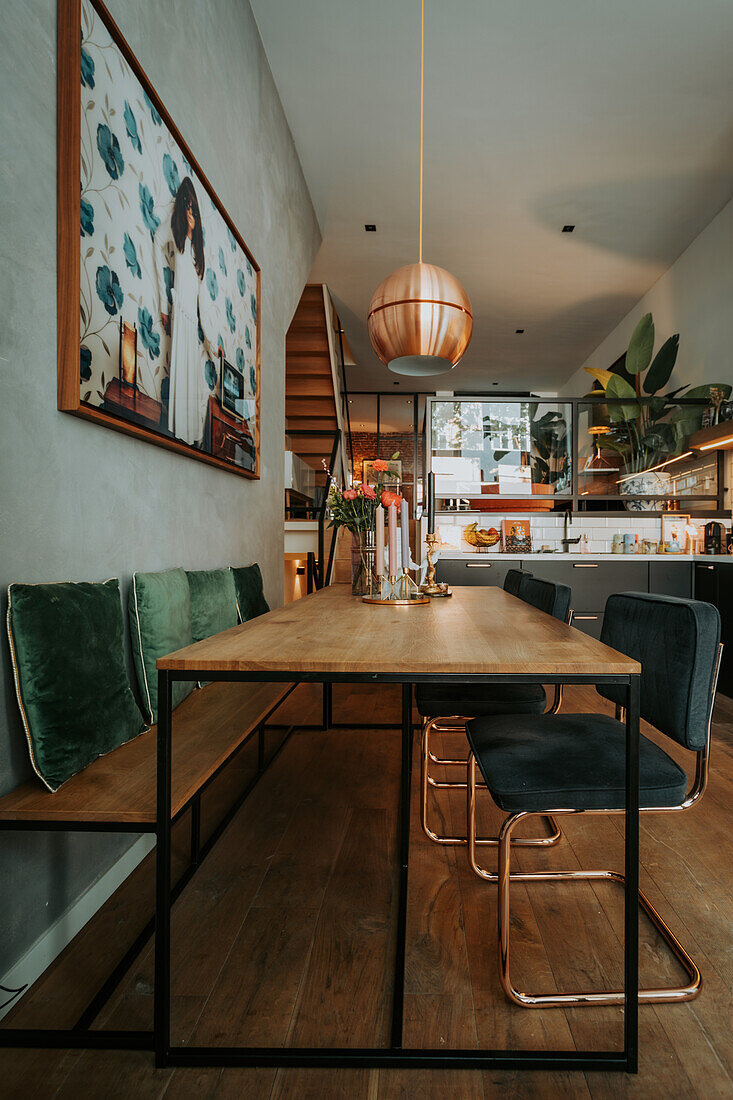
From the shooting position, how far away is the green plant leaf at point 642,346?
5.61 m

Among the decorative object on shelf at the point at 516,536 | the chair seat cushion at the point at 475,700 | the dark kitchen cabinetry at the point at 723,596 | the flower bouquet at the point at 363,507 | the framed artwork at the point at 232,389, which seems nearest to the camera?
the chair seat cushion at the point at 475,700

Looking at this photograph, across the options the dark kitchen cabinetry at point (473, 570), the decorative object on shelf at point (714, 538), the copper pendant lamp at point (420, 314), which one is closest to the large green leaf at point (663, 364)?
the decorative object on shelf at point (714, 538)

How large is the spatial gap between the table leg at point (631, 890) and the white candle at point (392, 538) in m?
1.38

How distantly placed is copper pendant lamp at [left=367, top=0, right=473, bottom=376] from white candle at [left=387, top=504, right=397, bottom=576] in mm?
607

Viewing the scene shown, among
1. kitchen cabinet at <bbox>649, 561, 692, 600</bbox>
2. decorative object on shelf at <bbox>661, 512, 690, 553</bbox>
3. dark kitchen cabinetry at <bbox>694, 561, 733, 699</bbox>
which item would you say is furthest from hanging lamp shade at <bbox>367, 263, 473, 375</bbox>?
decorative object on shelf at <bbox>661, 512, 690, 553</bbox>

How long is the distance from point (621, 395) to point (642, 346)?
Answer: 625 mm

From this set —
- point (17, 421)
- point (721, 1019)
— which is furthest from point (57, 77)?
point (721, 1019)

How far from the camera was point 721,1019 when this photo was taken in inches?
49.9

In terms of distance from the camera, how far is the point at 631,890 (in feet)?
3.87

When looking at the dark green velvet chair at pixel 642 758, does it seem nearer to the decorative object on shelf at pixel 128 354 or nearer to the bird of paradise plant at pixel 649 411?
the decorative object on shelf at pixel 128 354

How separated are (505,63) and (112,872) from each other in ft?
13.9

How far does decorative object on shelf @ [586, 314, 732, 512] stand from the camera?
16.8 ft

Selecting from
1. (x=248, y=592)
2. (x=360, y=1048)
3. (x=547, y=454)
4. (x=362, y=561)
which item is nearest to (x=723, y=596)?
(x=547, y=454)

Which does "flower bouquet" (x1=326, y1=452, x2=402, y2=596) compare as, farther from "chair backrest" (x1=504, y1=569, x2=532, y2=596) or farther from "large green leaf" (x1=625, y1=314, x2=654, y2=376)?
"large green leaf" (x1=625, y1=314, x2=654, y2=376)
